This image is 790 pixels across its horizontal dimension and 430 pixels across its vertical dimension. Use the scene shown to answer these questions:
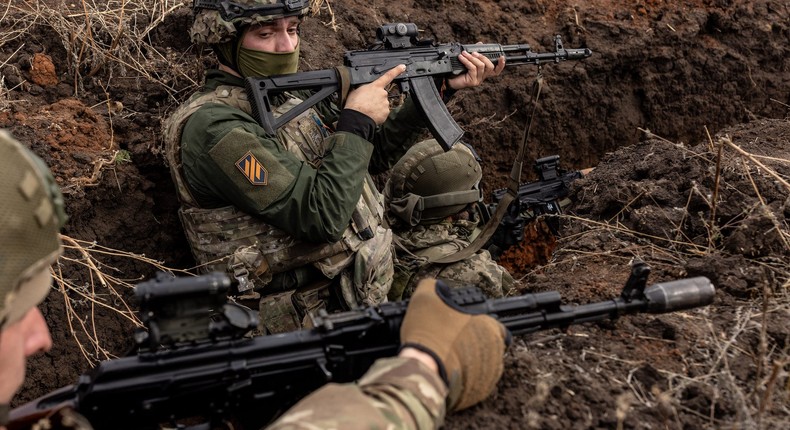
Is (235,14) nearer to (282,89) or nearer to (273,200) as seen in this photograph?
(282,89)

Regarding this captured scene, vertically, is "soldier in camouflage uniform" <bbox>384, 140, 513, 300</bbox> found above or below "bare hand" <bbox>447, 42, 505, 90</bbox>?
below

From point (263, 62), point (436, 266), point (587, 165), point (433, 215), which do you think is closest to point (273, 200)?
point (263, 62)

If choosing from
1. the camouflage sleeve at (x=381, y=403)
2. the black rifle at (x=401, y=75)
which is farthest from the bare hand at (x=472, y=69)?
the camouflage sleeve at (x=381, y=403)

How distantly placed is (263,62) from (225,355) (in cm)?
196

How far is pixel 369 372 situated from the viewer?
2393mm

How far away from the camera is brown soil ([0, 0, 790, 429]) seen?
2.79m

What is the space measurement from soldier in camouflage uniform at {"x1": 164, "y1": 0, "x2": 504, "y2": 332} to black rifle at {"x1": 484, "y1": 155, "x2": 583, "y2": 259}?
147 cm

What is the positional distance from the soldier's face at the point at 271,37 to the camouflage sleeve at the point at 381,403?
216 cm

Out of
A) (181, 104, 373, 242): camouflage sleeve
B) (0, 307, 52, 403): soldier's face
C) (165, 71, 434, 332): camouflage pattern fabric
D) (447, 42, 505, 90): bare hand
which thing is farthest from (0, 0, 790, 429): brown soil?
(0, 307, 52, 403): soldier's face

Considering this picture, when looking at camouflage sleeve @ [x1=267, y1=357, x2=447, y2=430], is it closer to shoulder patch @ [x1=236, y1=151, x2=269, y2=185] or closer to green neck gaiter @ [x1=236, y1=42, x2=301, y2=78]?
shoulder patch @ [x1=236, y1=151, x2=269, y2=185]

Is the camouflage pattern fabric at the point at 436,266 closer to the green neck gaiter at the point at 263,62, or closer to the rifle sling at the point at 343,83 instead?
the rifle sling at the point at 343,83

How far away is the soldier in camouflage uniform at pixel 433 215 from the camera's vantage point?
16.1 ft

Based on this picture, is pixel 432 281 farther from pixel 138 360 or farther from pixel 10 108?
pixel 10 108

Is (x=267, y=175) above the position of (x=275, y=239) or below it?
above
